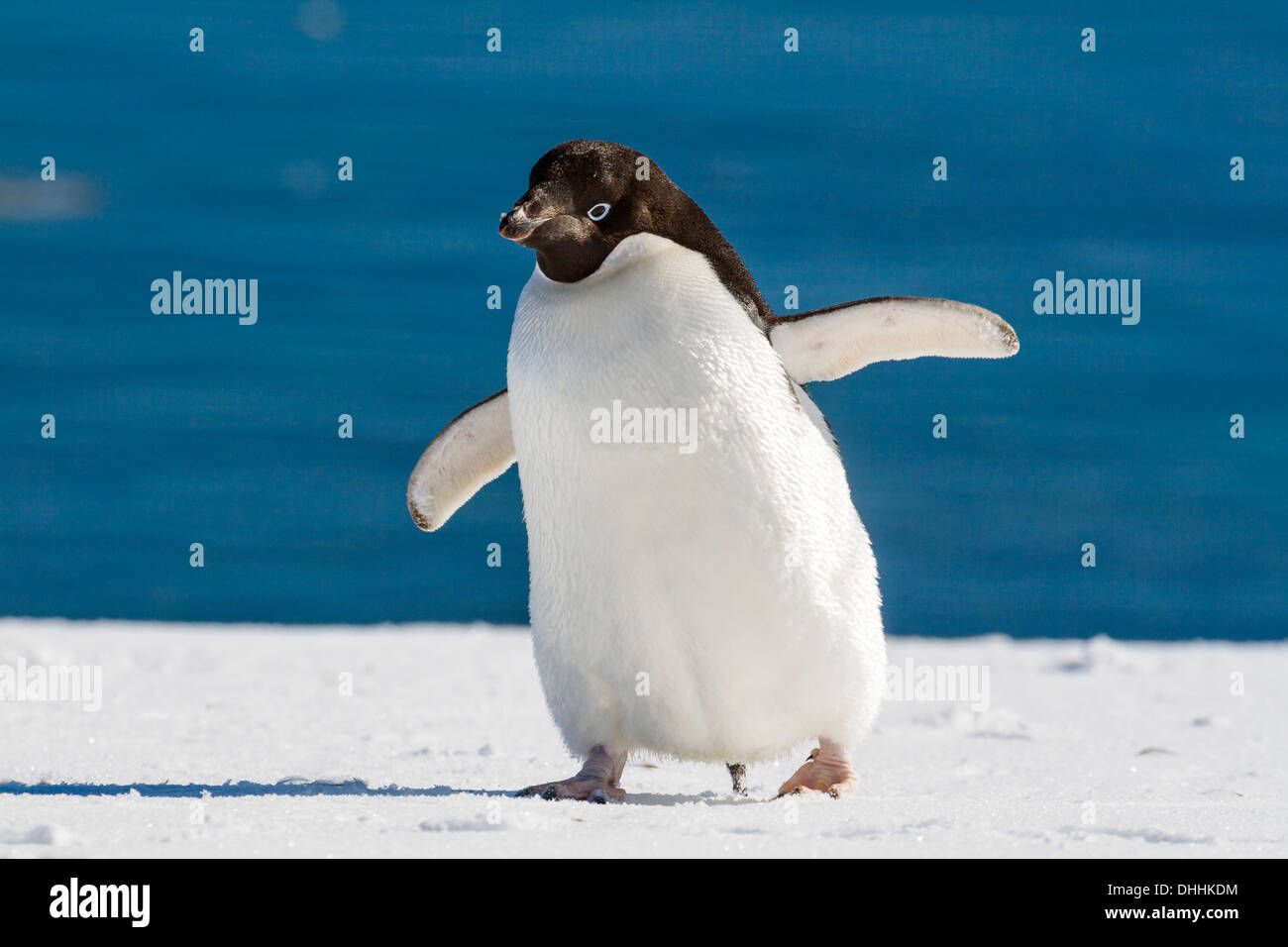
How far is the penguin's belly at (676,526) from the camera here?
3.22m

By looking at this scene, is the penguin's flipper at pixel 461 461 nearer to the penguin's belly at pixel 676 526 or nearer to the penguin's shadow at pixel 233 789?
the penguin's belly at pixel 676 526

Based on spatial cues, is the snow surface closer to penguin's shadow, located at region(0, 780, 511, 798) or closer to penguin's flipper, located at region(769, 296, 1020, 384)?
penguin's shadow, located at region(0, 780, 511, 798)

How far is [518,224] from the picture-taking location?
316 cm

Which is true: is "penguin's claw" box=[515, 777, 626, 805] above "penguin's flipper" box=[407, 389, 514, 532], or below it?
below

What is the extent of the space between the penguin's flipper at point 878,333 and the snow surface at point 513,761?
98cm

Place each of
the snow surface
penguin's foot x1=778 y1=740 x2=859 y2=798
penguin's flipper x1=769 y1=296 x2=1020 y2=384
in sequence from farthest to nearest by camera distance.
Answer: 1. penguin's flipper x1=769 y1=296 x2=1020 y2=384
2. penguin's foot x1=778 y1=740 x2=859 y2=798
3. the snow surface

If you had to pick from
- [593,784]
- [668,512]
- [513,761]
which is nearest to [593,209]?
[668,512]

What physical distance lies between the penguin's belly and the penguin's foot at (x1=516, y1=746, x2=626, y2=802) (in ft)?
0.13

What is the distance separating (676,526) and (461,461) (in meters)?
0.97

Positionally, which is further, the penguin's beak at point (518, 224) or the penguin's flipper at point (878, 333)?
the penguin's flipper at point (878, 333)

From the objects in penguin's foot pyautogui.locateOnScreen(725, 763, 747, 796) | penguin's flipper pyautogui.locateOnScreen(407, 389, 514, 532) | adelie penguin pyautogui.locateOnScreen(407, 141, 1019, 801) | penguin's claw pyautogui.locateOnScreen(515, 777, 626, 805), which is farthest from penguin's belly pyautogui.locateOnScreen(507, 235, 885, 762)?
penguin's flipper pyautogui.locateOnScreen(407, 389, 514, 532)

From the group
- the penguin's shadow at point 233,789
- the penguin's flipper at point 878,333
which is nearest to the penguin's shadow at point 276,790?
the penguin's shadow at point 233,789

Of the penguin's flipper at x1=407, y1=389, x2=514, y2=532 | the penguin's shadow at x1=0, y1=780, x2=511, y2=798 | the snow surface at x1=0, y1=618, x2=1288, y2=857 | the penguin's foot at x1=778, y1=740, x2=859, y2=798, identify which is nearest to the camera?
the snow surface at x1=0, y1=618, x2=1288, y2=857

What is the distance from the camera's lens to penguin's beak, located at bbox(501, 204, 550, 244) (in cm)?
314
